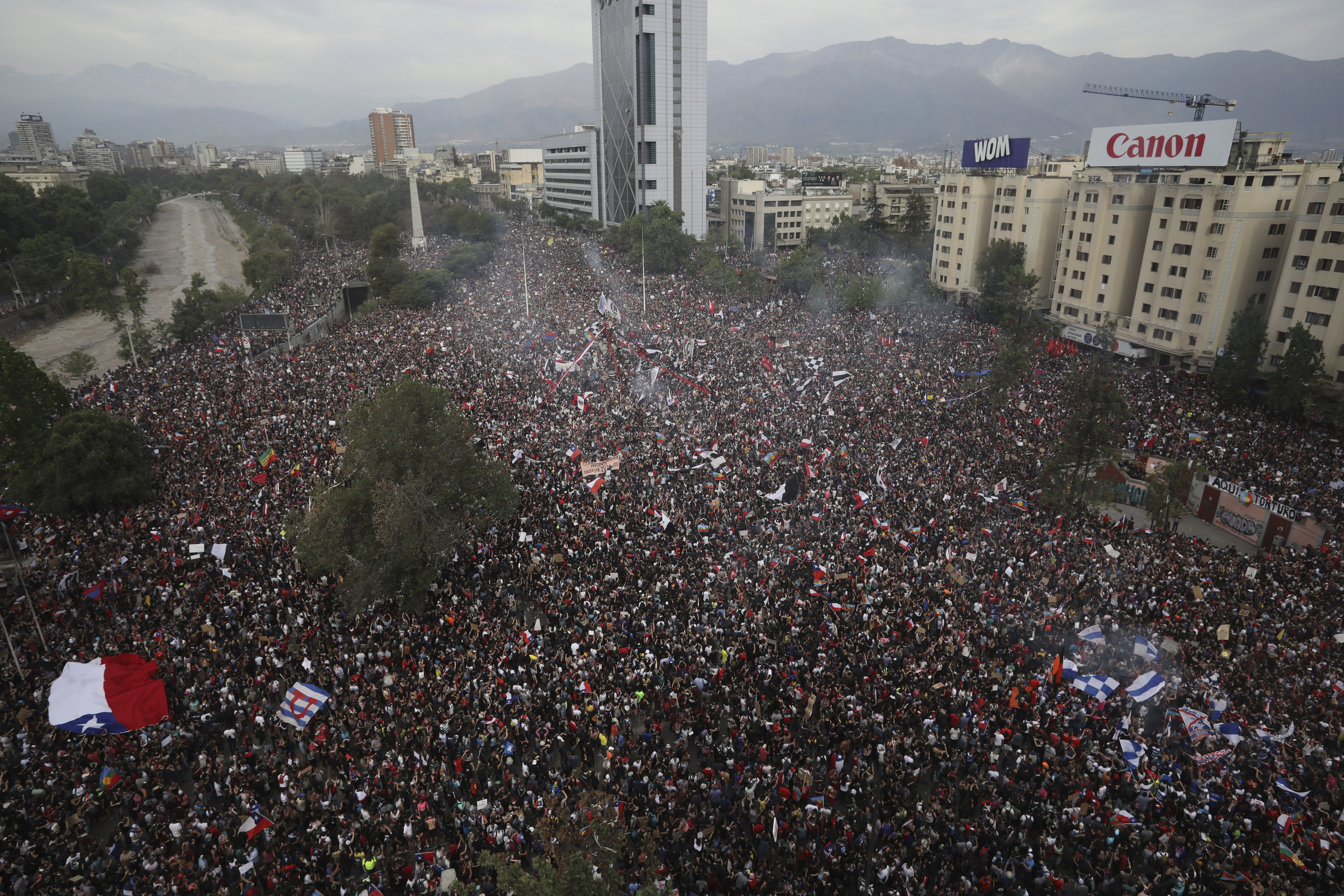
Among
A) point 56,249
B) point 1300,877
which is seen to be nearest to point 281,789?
point 1300,877

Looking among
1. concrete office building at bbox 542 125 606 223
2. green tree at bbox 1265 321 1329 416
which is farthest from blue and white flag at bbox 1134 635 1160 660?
concrete office building at bbox 542 125 606 223

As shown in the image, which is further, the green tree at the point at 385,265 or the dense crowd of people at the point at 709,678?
the green tree at the point at 385,265

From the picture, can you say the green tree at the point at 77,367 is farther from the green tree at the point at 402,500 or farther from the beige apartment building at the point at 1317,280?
the beige apartment building at the point at 1317,280

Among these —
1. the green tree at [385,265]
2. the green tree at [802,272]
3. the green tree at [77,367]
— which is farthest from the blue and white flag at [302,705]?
the green tree at [802,272]

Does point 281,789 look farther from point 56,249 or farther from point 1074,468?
point 56,249

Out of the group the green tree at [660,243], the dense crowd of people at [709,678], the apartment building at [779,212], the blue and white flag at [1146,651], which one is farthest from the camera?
the apartment building at [779,212]

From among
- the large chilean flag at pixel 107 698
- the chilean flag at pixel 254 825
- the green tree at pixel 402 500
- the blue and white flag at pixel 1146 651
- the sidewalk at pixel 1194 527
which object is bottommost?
the sidewalk at pixel 1194 527
